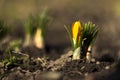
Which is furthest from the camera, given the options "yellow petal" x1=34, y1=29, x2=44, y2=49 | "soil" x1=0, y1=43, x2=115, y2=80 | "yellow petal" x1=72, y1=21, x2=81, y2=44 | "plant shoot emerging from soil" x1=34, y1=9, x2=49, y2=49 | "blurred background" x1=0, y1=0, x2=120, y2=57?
"blurred background" x1=0, y1=0, x2=120, y2=57

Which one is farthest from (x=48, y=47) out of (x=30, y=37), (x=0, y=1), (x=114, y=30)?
(x=114, y=30)

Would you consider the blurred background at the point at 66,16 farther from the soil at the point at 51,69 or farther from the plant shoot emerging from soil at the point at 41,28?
the soil at the point at 51,69

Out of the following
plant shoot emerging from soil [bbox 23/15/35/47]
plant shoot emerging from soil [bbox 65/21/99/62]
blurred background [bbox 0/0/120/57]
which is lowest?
plant shoot emerging from soil [bbox 65/21/99/62]

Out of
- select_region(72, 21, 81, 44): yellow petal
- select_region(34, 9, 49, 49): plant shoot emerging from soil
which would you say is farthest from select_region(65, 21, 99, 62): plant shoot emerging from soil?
select_region(34, 9, 49, 49): plant shoot emerging from soil

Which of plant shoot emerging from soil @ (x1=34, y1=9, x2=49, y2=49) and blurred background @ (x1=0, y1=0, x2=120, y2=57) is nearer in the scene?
plant shoot emerging from soil @ (x1=34, y1=9, x2=49, y2=49)

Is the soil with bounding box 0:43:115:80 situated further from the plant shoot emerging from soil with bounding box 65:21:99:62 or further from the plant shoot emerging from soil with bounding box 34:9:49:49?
the plant shoot emerging from soil with bounding box 34:9:49:49

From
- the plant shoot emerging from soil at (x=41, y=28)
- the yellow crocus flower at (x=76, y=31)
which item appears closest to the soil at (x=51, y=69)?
the yellow crocus flower at (x=76, y=31)

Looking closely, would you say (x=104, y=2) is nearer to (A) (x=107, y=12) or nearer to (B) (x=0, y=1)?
(A) (x=107, y=12)

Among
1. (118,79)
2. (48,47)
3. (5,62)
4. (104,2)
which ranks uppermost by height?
(104,2)
